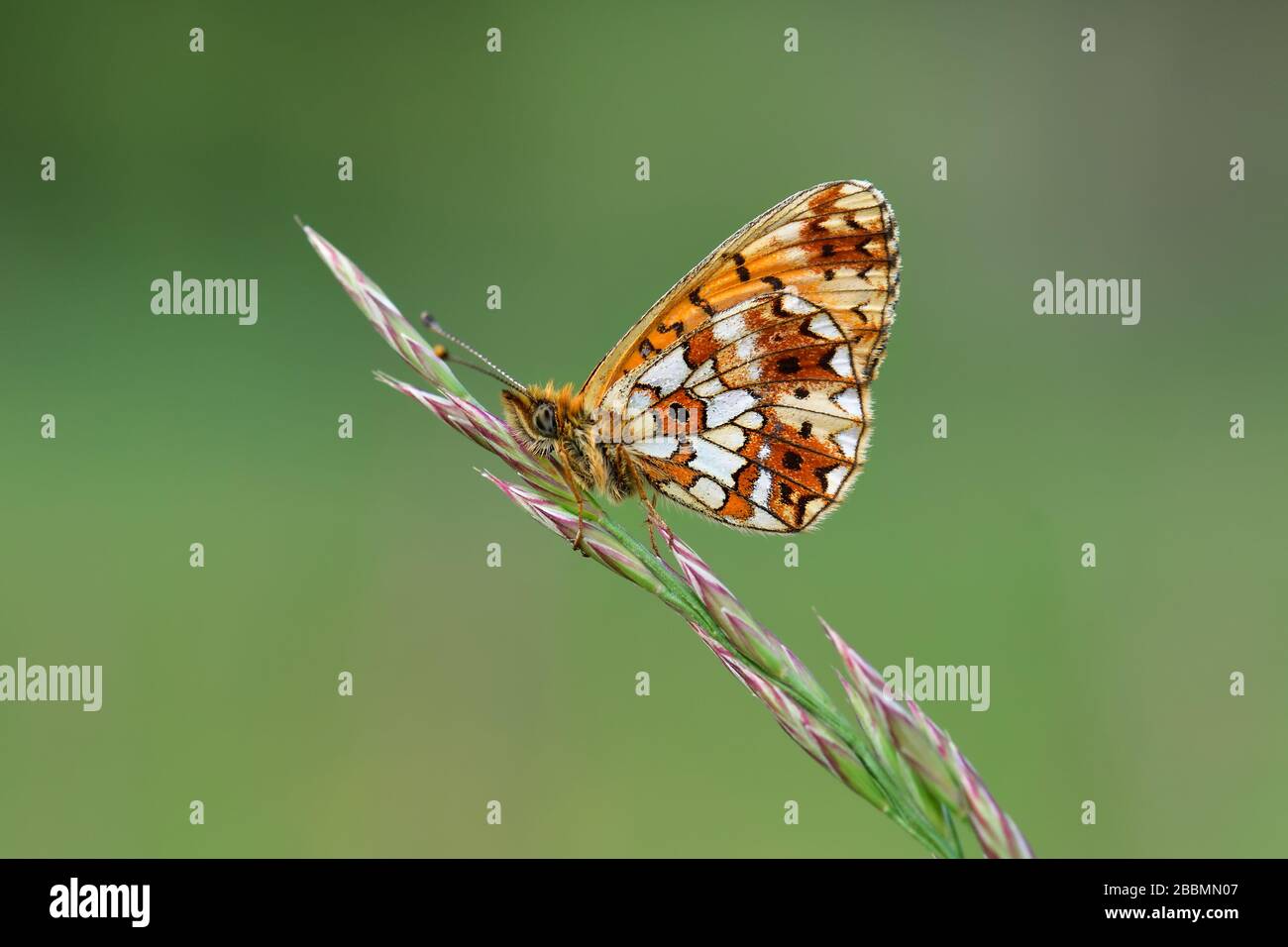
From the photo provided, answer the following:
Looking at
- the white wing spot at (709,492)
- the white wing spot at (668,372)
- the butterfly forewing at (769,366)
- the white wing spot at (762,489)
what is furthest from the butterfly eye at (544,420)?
the white wing spot at (762,489)

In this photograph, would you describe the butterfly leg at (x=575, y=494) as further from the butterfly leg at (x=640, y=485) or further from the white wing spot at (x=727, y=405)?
the white wing spot at (x=727, y=405)

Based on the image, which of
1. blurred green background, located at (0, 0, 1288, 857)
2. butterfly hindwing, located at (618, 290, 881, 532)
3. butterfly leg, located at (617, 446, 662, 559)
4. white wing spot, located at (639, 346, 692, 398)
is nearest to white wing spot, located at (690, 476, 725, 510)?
butterfly hindwing, located at (618, 290, 881, 532)

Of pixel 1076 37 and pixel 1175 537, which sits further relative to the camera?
pixel 1076 37

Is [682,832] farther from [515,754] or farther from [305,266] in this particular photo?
[305,266]

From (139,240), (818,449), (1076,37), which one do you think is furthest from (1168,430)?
(139,240)

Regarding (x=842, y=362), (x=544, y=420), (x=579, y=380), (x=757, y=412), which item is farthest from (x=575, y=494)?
(x=579, y=380)

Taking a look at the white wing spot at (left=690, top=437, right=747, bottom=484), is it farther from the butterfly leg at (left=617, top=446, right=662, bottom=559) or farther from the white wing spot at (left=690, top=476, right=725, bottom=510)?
the butterfly leg at (left=617, top=446, right=662, bottom=559)

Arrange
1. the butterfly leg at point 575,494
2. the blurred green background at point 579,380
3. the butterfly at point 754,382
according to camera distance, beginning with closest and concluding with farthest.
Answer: the butterfly leg at point 575,494 < the butterfly at point 754,382 < the blurred green background at point 579,380
